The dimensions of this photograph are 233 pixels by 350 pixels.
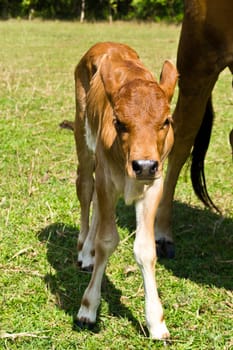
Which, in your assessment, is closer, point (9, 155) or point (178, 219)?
point (178, 219)

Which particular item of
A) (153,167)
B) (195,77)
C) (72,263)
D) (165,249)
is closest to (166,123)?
(153,167)

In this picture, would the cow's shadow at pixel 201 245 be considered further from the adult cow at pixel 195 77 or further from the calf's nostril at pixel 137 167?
the calf's nostril at pixel 137 167

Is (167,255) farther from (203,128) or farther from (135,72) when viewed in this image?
(135,72)

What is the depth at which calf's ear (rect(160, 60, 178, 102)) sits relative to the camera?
9.85 feet

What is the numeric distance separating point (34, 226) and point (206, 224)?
1424 mm

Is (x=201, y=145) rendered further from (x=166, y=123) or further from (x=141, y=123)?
(x=141, y=123)

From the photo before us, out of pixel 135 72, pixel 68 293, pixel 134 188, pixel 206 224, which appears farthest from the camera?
pixel 206 224

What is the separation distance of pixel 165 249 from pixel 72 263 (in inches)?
28.4

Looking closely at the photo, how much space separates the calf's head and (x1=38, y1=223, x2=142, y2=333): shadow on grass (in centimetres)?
111

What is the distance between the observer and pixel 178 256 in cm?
448

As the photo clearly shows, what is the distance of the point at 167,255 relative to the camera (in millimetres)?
4441

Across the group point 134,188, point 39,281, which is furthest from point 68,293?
point 134,188

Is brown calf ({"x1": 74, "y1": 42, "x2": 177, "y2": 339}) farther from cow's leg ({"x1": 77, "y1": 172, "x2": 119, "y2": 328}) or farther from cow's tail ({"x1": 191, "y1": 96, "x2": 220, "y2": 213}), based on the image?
cow's tail ({"x1": 191, "y1": 96, "x2": 220, "y2": 213})

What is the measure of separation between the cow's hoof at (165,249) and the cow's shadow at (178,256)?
0.18 feet
